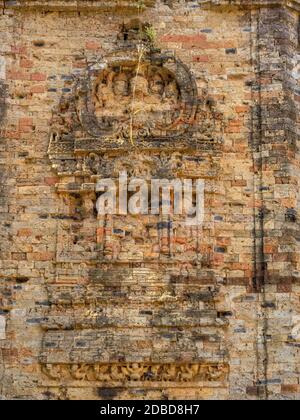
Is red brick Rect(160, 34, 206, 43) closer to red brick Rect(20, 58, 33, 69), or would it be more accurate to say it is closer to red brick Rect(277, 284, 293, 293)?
red brick Rect(20, 58, 33, 69)

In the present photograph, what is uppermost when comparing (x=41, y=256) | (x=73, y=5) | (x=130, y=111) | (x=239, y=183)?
(x=73, y=5)

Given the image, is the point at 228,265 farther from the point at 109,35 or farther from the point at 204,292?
the point at 109,35

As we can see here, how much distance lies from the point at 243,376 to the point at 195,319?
0.90m

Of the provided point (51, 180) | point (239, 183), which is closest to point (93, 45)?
point (51, 180)

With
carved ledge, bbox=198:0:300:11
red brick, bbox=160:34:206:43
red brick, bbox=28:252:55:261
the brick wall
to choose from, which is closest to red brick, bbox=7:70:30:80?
the brick wall

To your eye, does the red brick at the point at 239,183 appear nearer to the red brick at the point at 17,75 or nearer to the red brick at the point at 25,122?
the red brick at the point at 25,122

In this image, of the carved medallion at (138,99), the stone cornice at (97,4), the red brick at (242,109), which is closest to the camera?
the carved medallion at (138,99)

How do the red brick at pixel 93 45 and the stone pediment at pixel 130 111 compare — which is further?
the red brick at pixel 93 45

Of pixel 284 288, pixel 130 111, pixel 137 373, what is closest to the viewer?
pixel 137 373

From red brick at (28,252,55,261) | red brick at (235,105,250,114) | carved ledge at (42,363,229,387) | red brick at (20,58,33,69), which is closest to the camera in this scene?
carved ledge at (42,363,229,387)

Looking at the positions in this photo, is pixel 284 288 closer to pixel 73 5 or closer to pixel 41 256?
pixel 41 256

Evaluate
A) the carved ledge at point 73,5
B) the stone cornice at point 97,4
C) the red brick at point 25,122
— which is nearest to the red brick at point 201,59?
the stone cornice at point 97,4

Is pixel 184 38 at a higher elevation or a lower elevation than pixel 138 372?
higher

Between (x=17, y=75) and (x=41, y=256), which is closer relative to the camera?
(x=41, y=256)
